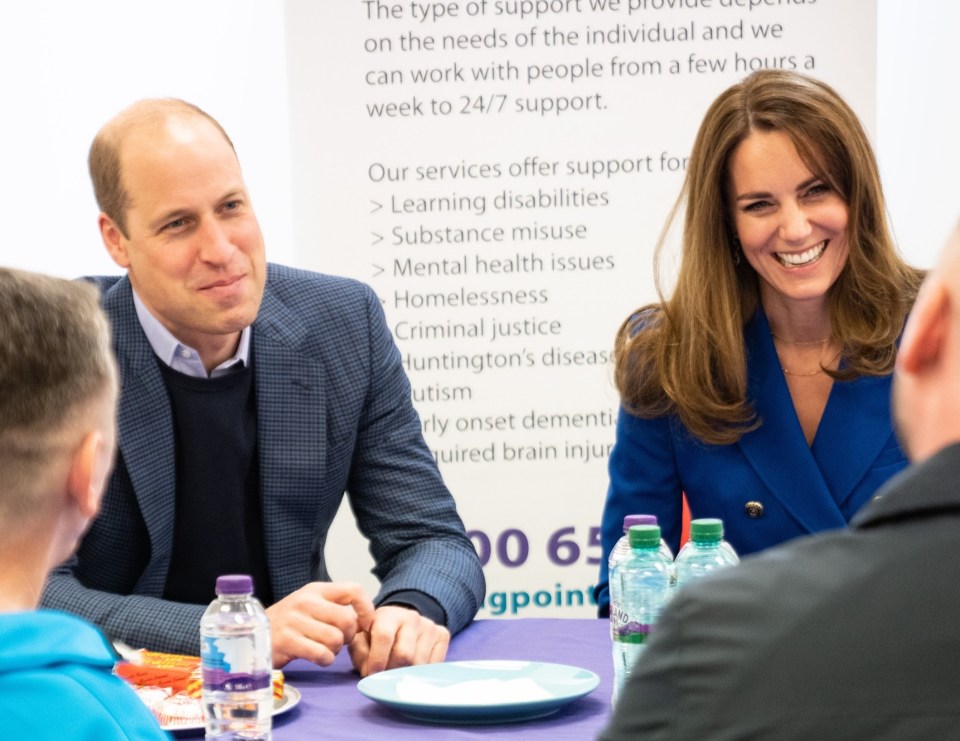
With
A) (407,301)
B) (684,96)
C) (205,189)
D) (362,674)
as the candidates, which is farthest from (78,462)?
(684,96)

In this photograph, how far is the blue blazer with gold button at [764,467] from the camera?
2.67 meters

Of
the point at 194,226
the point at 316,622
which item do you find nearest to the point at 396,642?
the point at 316,622

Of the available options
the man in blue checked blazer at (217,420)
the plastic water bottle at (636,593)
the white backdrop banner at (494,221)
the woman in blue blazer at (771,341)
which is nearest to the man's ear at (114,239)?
the man in blue checked blazer at (217,420)

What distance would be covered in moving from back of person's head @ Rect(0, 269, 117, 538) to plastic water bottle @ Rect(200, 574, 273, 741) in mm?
424

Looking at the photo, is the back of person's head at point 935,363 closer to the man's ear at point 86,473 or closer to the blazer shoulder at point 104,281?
the man's ear at point 86,473

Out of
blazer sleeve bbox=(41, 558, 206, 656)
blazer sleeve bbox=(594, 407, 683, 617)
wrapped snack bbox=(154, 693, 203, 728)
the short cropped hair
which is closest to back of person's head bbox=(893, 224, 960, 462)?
wrapped snack bbox=(154, 693, 203, 728)

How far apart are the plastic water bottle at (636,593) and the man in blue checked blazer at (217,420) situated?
55 cm

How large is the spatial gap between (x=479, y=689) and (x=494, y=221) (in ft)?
7.21

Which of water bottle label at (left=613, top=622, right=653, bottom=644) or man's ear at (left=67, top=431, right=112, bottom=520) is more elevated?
man's ear at (left=67, top=431, right=112, bottom=520)

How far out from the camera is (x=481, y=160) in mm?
3979

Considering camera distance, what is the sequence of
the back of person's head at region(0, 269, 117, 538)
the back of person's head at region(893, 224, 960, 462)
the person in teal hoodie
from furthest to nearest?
the back of person's head at region(0, 269, 117, 538) < the person in teal hoodie < the back of person's head at region(893, 224, 960, 462)

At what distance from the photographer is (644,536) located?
191 cm

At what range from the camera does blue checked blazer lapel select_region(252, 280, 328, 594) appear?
9.01ft

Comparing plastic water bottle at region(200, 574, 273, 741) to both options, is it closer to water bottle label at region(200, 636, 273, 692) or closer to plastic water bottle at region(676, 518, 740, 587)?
water bottle label at region(200, 636, 273, 692)
